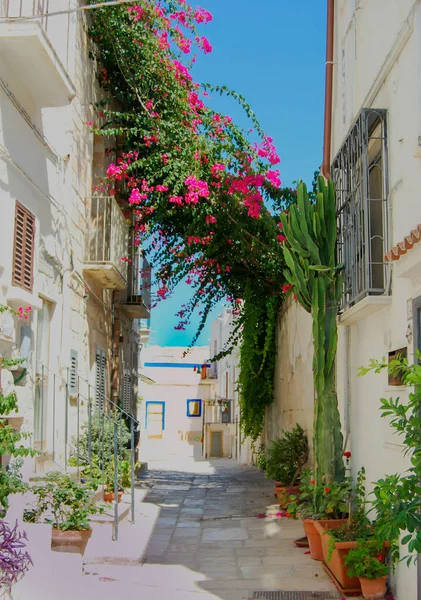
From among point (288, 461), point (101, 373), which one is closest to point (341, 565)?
point (288, 461)

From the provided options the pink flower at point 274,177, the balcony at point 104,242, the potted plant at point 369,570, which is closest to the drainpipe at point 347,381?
the potted plant at point 369,570

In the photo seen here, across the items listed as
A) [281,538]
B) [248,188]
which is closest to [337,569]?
[281,538]

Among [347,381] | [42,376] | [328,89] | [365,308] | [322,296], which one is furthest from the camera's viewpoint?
[328,89]

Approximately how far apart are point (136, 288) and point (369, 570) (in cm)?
870

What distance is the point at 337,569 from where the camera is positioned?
547cm

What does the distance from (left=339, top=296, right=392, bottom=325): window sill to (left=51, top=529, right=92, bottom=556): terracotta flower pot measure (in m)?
2.93

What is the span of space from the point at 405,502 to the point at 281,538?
165 inches

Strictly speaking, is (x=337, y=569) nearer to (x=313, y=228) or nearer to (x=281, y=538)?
(x=281, y=538)

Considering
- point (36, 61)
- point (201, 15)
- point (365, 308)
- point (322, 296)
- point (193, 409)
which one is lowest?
point (193, 409)

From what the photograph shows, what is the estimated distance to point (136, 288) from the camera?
13156 millimetres

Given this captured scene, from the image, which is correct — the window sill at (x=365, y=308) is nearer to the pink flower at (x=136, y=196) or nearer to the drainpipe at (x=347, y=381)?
the drainpipe at (x=347, y=381)

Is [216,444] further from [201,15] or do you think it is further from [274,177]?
[201,15]

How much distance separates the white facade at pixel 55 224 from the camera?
19.3 feet

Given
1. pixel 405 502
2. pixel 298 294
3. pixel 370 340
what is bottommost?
pixel 405 502
